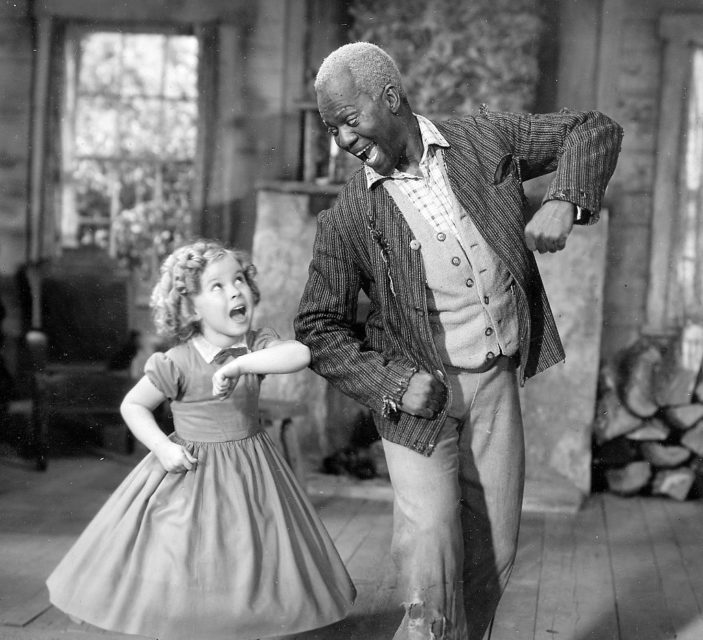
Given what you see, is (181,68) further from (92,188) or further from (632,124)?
(632,124)

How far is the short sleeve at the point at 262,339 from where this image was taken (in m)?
3.04

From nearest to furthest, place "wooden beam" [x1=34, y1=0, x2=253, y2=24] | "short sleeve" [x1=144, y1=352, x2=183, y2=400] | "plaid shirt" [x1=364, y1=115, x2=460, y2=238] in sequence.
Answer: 1. "plaid shirt" [x1=364, y1=115, x2=460, y2=238]
2. "short sleeve" [x1=144, y1=352, x2=183, y2=400]
3. "wooden beam" [x1=34, y1=0, x2=253, y2=24]

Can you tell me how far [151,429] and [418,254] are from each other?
0.99 meters

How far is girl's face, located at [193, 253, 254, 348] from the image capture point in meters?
2.97

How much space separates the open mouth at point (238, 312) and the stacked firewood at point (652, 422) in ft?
10.8

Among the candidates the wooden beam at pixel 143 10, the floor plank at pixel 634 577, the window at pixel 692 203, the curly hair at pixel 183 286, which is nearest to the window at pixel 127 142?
the wooden beam at pixel 143 10

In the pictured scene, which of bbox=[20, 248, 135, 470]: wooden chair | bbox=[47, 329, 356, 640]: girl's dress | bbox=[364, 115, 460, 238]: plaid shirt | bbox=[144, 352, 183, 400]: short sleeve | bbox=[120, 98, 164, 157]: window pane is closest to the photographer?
bbox=[364, 115, 460, 238]: plaid shirt

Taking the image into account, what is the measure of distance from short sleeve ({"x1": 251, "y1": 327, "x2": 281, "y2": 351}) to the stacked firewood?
316 centimetres

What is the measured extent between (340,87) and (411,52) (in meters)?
3.59

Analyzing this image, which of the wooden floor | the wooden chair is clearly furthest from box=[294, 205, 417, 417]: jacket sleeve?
the wooden chair

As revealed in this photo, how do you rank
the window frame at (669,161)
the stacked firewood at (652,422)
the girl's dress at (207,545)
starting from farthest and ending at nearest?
the window frame at (669,161), the stacked firewood at (652,422), the girl's dress at (207,545)

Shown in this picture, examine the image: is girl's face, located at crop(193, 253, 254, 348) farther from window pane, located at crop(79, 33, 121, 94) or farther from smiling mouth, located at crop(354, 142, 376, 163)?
window pane, located at crop(79, 33, 121, 94)

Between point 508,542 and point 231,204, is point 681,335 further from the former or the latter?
point 508,542

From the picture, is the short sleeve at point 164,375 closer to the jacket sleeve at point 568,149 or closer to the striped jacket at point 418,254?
the striped jacket at point 418,254
